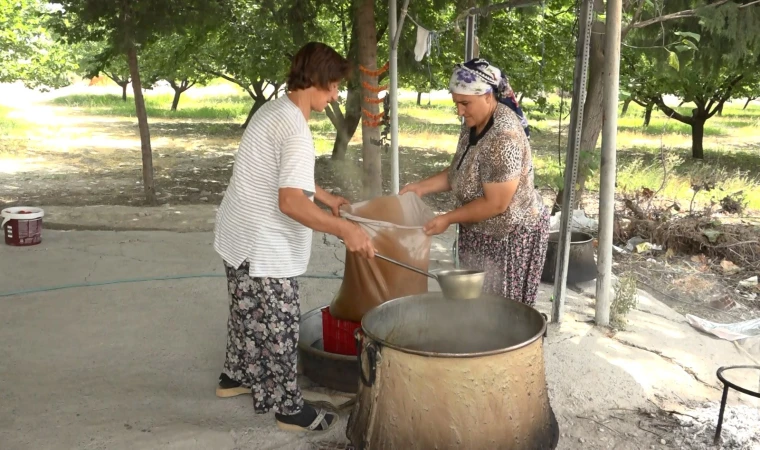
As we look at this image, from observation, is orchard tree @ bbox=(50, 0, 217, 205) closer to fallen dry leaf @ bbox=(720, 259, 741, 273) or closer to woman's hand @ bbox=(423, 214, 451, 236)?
woman's hand @ bbox=(423, 214, 451, 236)

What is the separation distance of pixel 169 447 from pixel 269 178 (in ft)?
3.92

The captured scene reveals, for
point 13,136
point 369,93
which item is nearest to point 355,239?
point 369,93

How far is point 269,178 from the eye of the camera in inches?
98.3

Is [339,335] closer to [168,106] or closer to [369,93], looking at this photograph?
[369,93]

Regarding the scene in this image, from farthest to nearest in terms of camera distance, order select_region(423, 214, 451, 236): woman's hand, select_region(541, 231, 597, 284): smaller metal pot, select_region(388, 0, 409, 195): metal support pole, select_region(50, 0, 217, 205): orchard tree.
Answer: select_region(50, 0, 217, 205): orchard tree, select_region(388, 0, 409, 195): metal support pole, select_region(541, 231, 597, 284): smaller metal pot, select_region(423, 214, 451, 236): woman's hand

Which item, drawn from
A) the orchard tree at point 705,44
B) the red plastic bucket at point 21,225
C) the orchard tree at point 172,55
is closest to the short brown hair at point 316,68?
the orchard tree at point 705,44

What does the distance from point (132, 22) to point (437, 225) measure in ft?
19.8

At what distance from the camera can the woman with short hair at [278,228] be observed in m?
2.43

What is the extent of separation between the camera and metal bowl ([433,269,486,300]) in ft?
8.04

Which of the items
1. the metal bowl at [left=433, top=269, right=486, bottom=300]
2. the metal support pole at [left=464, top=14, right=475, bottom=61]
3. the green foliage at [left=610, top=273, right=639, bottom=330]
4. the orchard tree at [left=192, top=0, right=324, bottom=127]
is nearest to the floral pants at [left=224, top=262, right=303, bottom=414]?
the metal bowl at [left=433, top=269, right=486, bottom=300]

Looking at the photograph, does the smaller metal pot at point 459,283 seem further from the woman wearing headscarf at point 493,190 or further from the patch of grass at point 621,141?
the patch of grass at point 621,141

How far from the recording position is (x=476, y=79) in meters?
2.75

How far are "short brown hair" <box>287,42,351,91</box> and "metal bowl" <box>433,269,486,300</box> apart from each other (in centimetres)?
87

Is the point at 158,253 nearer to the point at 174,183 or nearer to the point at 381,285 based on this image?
the point at 381,285
